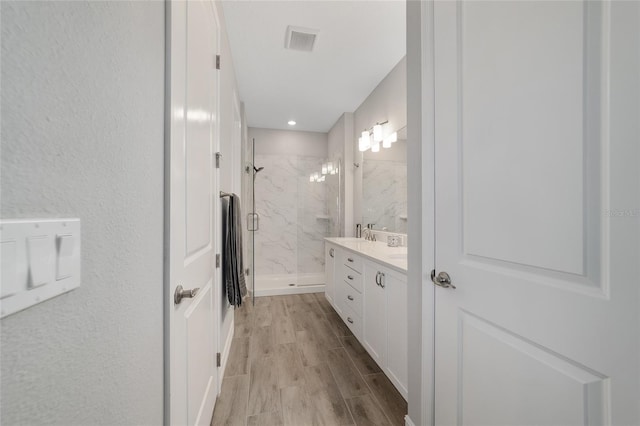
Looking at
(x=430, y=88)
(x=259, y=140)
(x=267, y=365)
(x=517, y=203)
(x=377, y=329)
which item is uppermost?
(x=259, y=140)

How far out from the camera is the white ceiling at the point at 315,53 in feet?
5.99

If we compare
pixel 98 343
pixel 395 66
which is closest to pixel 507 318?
pixel 98 343

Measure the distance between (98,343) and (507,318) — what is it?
3.63 feet

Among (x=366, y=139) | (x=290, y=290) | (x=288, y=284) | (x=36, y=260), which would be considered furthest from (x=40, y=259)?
(x=288, y=284)

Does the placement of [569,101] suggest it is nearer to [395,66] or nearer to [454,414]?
[454,414]

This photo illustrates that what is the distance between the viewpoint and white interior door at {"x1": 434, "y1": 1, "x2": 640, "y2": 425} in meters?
0.60

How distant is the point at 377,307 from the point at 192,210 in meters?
1.43

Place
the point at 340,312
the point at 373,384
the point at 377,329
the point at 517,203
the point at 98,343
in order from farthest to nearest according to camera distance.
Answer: the point at 340,312, the point at 377,329, the point at 373,384, the point at 517,203, the point at 98,343

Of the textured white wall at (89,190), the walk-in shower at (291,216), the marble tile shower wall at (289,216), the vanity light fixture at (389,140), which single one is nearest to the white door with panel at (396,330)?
the textured white wall at (89,190)

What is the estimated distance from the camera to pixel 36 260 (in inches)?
13.6

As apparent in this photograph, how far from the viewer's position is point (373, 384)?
68.8 inches

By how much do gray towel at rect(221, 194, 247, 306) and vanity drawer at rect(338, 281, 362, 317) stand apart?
3.21 ft

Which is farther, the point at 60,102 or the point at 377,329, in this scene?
the point at 377,329

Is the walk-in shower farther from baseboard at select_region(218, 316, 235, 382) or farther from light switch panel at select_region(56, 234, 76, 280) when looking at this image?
light switch panel at select_region(56, 234, 76, 280)
